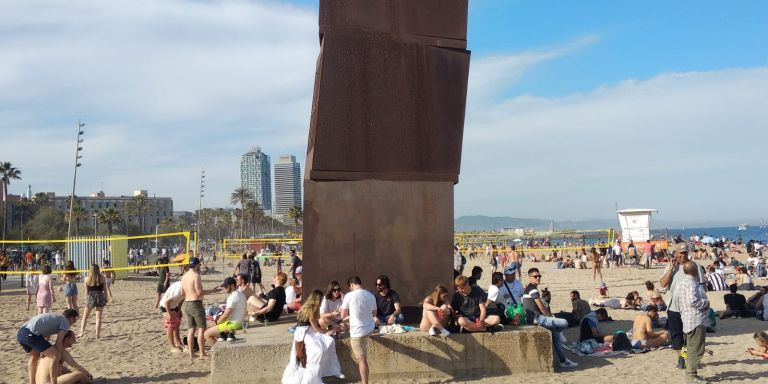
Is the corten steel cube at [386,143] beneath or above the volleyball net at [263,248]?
above

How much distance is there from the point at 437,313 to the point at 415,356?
59 cm

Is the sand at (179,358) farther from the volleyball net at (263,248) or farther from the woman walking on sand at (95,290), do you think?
the volleyball net at (263,248)

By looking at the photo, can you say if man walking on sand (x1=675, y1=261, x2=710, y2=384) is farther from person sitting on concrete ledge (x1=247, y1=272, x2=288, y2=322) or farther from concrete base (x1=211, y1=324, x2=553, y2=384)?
person sitting on concrete ledge (x1=247, y1=272, x2=288, y2=322)

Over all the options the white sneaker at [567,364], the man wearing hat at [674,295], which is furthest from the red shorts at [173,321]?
the man wearing hat at [674,295]

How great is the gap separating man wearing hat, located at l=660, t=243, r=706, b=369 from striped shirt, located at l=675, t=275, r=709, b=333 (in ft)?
1.00

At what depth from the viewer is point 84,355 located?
10.6 metres

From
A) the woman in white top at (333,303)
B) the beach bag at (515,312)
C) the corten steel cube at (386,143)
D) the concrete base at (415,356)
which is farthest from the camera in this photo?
the corten steel cube at (386,143)

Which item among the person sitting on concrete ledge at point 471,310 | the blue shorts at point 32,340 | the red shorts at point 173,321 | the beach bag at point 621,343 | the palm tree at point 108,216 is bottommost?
the beach bag at point 621,343

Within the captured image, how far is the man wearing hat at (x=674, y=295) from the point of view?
8.07 meters

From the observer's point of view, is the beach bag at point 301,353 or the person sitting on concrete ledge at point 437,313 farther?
the person sitting on concrete ledge at point 437,313

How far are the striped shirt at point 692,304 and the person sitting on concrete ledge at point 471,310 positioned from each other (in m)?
2.15

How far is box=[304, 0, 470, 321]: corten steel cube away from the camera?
30.5 ft

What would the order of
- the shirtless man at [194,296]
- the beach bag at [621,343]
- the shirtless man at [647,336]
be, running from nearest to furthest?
the shirtless man at [194,296] → the beach bag at [621,343] → the shirtless man at [647,336]

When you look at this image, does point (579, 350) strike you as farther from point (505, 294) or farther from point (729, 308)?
point (729, 308)
